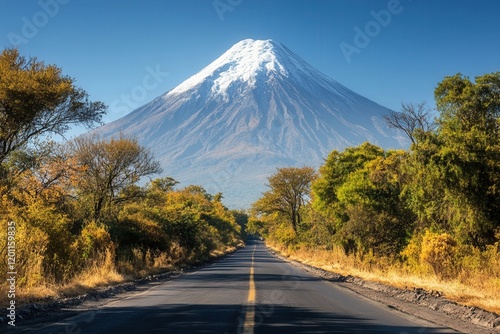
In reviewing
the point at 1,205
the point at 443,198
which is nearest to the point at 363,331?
the point at 1,205

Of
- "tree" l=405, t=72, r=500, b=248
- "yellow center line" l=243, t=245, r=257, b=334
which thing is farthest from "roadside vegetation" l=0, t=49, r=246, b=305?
"tree" l=405, t=72, r=500, b=248

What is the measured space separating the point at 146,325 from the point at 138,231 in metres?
19.3

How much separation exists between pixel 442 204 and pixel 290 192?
43.3 m

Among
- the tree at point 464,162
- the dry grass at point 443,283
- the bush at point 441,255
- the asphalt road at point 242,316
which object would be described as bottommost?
the dry grass at point 443,283

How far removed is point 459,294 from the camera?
42.3ft

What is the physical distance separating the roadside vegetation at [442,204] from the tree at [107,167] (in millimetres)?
14621

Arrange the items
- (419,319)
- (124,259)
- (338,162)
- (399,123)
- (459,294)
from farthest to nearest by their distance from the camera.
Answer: (338,162) → (399,123) → (124,259) → (459,294) → (419,319)

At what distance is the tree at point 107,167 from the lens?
2866 centimetres

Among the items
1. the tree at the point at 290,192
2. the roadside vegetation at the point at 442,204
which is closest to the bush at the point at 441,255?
the roadside vegetation at the point at 442,204

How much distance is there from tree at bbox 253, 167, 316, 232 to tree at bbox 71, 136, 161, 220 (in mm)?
32865

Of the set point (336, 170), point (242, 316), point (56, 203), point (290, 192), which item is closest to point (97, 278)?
point (56, 203)

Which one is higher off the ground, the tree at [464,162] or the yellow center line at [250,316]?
the tree at [464,162]

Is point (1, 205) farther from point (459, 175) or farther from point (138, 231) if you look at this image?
point (459, 175)

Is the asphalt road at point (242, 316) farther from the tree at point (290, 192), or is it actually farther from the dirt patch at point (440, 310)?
the tree at point (290, 192)
